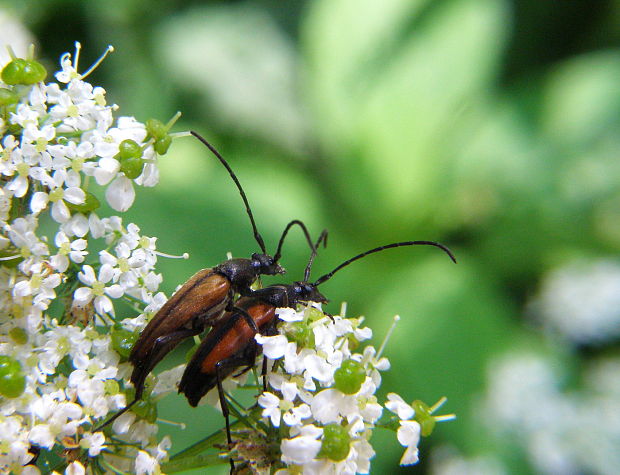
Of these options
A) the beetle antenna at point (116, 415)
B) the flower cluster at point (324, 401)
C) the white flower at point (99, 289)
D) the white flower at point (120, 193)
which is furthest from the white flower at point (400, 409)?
the white flower at point (120, 193)

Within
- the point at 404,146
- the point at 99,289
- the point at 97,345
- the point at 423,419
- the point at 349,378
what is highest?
the point at 99,289

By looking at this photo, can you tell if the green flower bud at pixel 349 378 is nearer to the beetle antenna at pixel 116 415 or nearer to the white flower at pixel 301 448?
the white flower at pixel 301 448

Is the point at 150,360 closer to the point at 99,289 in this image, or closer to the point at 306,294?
the point at 99,289

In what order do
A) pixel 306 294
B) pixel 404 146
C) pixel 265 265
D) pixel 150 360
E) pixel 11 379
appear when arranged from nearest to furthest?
pixel 11 379 < pixel 150 360 < pixel 306 294 < pixel 265 265 < pixel 404 146

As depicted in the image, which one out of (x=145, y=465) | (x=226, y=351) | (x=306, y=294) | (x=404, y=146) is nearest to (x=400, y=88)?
(x=404, y=146)

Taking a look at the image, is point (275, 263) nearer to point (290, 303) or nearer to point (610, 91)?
point (290, 303)

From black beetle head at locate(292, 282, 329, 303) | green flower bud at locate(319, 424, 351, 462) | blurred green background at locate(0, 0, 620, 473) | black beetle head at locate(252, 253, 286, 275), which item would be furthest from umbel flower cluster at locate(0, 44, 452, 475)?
blurred green background at locate(0, 0, 620, 473)

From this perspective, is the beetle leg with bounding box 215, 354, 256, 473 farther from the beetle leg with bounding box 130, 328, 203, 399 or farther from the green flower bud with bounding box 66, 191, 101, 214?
the green flower bud with bounding box 66, 191, 101, 214
